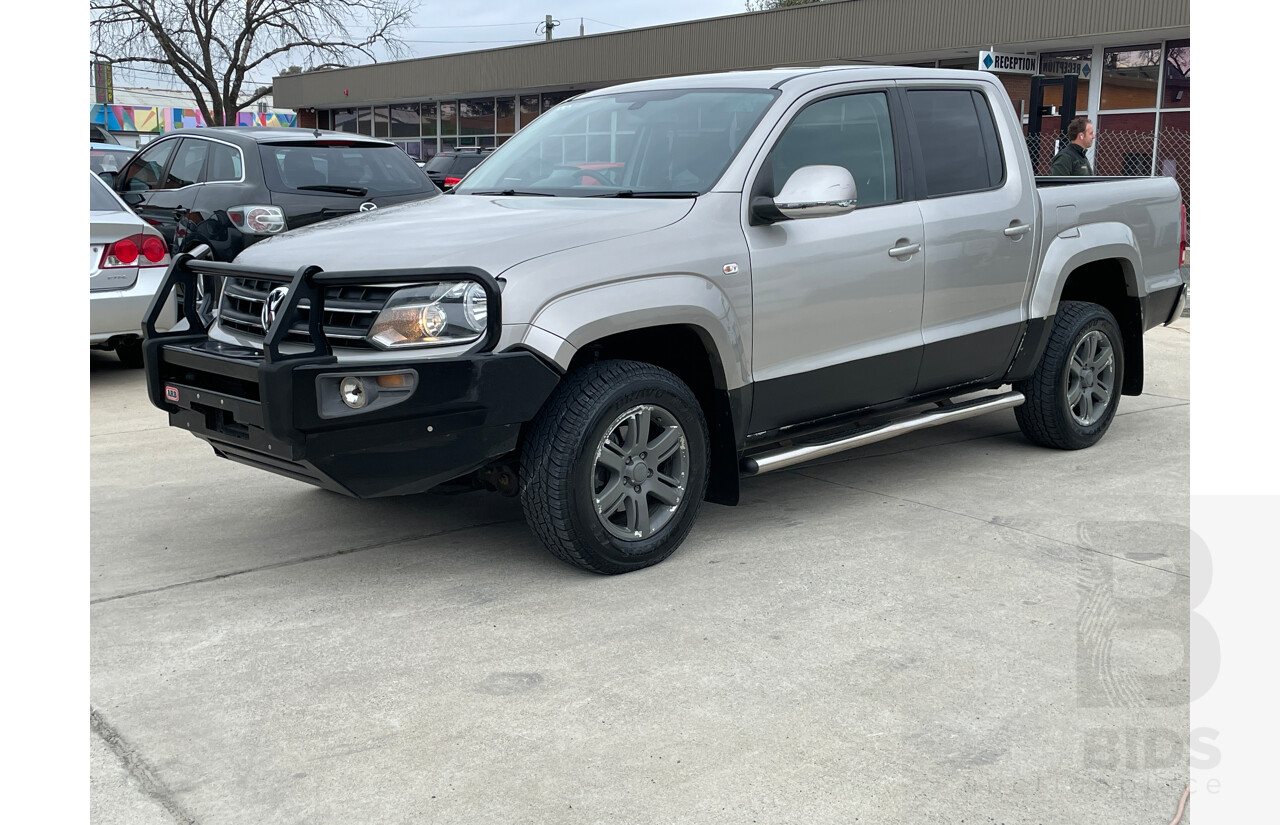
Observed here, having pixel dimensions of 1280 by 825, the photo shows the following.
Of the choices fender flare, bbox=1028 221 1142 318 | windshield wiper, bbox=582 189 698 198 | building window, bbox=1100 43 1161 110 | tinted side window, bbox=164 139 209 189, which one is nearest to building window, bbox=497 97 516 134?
building window, bbox=1100 43 1161 110

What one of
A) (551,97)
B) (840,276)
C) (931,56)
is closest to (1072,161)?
(840,276)

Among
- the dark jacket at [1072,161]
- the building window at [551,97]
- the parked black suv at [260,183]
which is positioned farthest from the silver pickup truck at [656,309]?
the building window at [551,97]

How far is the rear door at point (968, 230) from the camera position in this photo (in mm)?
5527

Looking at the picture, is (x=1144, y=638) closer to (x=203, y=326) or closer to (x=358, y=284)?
(x=358, y=284)

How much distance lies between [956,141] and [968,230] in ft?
1.57

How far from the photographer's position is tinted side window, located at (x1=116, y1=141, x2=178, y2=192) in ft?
33.3

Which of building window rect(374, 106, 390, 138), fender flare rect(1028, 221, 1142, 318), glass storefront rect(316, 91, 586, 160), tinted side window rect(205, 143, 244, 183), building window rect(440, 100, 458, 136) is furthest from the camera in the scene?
building window rect(374, 106, 390, 138)

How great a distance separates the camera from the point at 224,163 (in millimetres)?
9281

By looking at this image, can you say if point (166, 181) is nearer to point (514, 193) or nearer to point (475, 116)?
point (514, 193)

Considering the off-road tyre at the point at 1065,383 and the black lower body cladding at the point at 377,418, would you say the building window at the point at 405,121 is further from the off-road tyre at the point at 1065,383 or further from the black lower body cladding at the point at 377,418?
the black lower body cladding at the point at 377,418

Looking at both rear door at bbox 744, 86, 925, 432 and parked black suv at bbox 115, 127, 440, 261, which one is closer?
rear door at bbox 744, 86, 925, 432

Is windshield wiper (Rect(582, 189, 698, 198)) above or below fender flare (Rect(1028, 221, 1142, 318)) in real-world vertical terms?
above

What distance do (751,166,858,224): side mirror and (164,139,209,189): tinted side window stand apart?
6.36m

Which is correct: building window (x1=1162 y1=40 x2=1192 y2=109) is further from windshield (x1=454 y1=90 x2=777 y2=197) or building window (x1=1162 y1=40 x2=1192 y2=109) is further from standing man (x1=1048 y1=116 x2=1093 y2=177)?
windshield (x1=454 y1=90 x2=777 y2=197)
